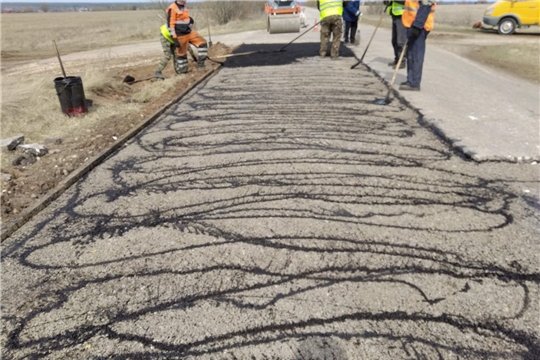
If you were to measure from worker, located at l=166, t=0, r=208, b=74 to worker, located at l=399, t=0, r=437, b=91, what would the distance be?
4.97 m

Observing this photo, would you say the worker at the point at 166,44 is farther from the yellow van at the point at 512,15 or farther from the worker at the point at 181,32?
the yellow van at the point at 512,15

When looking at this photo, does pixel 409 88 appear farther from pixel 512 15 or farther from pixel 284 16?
pixel 512 15

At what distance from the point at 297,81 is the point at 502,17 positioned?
14.2 m

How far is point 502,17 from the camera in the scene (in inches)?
646

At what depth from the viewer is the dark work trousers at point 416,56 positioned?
6.29 metres

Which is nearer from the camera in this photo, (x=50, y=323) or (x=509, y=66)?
(x=50, y=323)

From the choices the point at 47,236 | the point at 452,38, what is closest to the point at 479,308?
the point at 47,236

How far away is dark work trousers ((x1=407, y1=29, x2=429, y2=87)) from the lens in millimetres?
6293

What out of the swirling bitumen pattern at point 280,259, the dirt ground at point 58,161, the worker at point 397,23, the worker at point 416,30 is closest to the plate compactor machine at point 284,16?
the worker at point 397,23

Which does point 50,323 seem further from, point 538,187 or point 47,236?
point 538,187

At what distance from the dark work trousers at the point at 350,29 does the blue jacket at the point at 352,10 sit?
0.32 m

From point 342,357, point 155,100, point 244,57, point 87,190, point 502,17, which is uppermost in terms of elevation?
point 502,17

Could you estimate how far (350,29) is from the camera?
1317 cm

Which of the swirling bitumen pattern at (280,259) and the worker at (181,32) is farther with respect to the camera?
the worker at (181,32)
